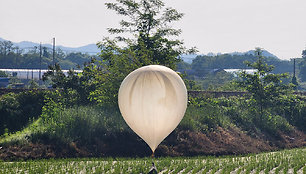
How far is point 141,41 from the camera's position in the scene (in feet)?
92.8

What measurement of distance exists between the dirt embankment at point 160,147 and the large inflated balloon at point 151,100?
6963 mm

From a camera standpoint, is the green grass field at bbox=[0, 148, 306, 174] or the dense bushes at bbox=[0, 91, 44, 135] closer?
the green grass field at bbox=[0, 148, 306, 174]

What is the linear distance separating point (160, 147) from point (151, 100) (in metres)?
8.44

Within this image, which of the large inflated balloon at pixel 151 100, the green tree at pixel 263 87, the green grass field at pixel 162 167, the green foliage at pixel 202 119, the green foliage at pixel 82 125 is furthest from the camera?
the green tree at pixel 263 87

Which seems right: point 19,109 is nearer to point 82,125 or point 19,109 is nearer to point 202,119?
point 82,125

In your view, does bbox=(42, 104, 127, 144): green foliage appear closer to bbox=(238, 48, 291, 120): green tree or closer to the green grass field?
the green grass field

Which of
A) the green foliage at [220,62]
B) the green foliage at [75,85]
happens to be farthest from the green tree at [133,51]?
the green foliage at [220,62]

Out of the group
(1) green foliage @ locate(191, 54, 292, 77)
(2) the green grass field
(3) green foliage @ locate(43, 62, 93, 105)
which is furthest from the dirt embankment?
(1) green foliage @ locate(191, 54, 292, 77)

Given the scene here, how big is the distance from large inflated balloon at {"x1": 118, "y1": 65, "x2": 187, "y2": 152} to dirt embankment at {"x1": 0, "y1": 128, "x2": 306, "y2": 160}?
22.8 ft

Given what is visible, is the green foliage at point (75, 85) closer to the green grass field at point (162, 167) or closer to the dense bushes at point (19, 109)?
the dense bushes at point (19, 109)

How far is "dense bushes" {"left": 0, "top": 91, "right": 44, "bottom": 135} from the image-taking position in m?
26.6

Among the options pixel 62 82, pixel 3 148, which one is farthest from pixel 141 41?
pixel 3 148

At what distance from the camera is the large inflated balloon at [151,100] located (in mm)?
12766

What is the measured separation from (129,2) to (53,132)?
44.3 feet
